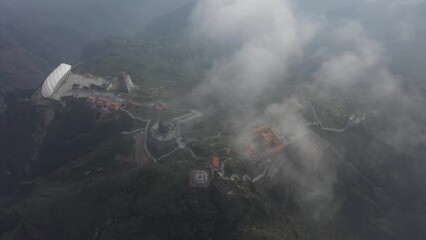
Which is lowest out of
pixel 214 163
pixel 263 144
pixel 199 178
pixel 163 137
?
pixel 199 178

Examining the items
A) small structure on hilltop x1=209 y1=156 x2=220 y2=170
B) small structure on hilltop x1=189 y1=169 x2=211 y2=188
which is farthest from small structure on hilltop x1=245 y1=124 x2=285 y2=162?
small structure on hilltop x1=189 y1=169 x2=211 y2=188

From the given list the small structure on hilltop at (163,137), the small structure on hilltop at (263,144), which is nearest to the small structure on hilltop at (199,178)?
the small structure on hilltop at (263,144)

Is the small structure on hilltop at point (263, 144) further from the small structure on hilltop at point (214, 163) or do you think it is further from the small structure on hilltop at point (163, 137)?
the small structure on hilltop at point (163, 137)

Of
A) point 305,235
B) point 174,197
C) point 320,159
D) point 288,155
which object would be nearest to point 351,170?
point 320,159

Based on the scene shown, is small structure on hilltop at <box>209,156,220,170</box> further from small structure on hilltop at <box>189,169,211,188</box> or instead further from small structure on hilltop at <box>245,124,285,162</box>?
small structure on hilltop at <box>245,124,285,162</box>

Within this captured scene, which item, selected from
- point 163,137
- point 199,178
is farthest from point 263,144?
point 199,178

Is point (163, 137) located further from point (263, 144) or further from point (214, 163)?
point (263, 144)

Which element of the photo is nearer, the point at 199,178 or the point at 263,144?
the point at 199,178
